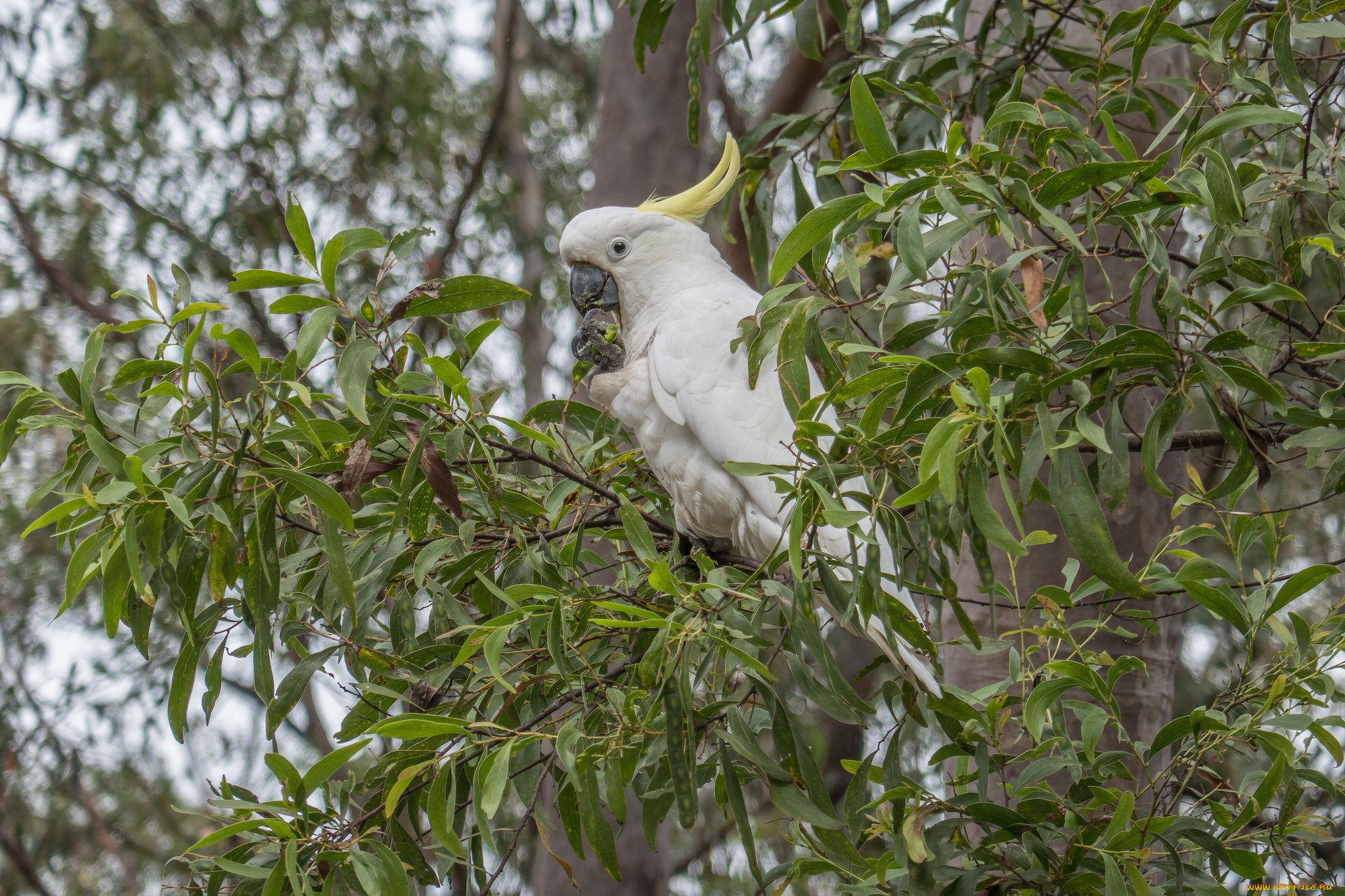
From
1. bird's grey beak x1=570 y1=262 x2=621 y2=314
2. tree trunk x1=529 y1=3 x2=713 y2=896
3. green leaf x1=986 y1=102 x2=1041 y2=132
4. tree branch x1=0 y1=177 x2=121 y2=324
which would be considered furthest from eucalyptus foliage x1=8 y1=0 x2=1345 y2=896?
tree branch x1=0 y1=177 x2=121 y2=324

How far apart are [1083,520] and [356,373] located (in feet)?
2.12

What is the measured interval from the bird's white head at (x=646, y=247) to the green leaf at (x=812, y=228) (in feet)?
2.84

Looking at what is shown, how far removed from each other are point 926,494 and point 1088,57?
98cm

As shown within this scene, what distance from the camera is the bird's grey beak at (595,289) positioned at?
1.87 metres

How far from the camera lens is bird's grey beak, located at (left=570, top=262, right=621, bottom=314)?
187cm

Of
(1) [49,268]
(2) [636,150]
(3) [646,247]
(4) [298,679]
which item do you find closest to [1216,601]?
(4) [298,679]

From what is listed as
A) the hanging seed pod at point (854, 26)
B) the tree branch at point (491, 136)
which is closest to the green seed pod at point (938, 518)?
the hanging seed pod at point (854, 26)

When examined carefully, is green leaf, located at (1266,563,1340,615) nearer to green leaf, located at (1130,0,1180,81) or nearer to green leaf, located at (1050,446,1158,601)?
green leaf, located at (1050,446,1158,601)

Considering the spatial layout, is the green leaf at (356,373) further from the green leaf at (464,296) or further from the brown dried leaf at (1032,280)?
the brown dried leaf at (1032,280)

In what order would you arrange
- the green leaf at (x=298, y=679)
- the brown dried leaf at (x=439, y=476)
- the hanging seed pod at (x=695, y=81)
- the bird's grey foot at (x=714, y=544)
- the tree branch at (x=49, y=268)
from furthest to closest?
1. the tree branch at (x=49, y=268)
2. the bird's grey foot at (x=714, y=544)
3. the hanging seed pod at (x=695, y=81)
4. the green leaf at (x=298, y=679)
5. the brown dried leaf at (x=439, y=476)

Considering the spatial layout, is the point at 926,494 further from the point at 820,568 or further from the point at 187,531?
the point at 187,531

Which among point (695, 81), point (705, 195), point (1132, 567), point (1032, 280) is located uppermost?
point (695, 81)

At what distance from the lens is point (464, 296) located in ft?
3.53

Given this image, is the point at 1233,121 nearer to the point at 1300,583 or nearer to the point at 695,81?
the point at 1300,583
